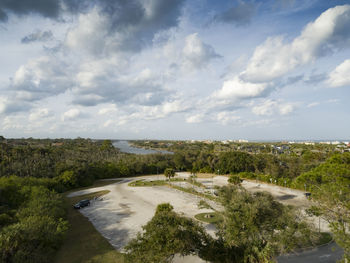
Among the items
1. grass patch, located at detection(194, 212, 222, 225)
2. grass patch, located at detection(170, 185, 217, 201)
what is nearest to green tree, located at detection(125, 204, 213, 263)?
grass patch, located at detection(194, 212, 222, 225)

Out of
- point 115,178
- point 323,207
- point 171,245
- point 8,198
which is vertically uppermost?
point 323,207

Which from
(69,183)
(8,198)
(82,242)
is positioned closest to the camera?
(82,242)

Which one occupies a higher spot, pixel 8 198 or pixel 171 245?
pixel 171 245

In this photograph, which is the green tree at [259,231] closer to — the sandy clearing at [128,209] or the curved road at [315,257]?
the curved road at [315,257]

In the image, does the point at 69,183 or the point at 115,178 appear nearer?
the point at 69,183

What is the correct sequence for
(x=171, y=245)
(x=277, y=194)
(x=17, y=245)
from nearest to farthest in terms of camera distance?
1. (x=171, y=245)
2. (x=17, y=245)
3. (x=277, y=194)

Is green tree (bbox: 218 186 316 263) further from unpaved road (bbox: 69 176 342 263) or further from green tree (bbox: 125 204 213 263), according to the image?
unpaved road (bbox: 69 176 342 263)

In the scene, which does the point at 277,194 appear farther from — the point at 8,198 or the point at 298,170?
the point at 8,198

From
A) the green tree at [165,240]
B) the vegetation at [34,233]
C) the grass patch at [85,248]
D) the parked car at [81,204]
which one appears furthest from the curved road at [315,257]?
the parked car at [81,204]

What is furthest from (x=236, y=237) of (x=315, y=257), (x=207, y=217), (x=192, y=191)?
(x=192, y=191)

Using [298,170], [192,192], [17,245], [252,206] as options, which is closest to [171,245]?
[252,206]
